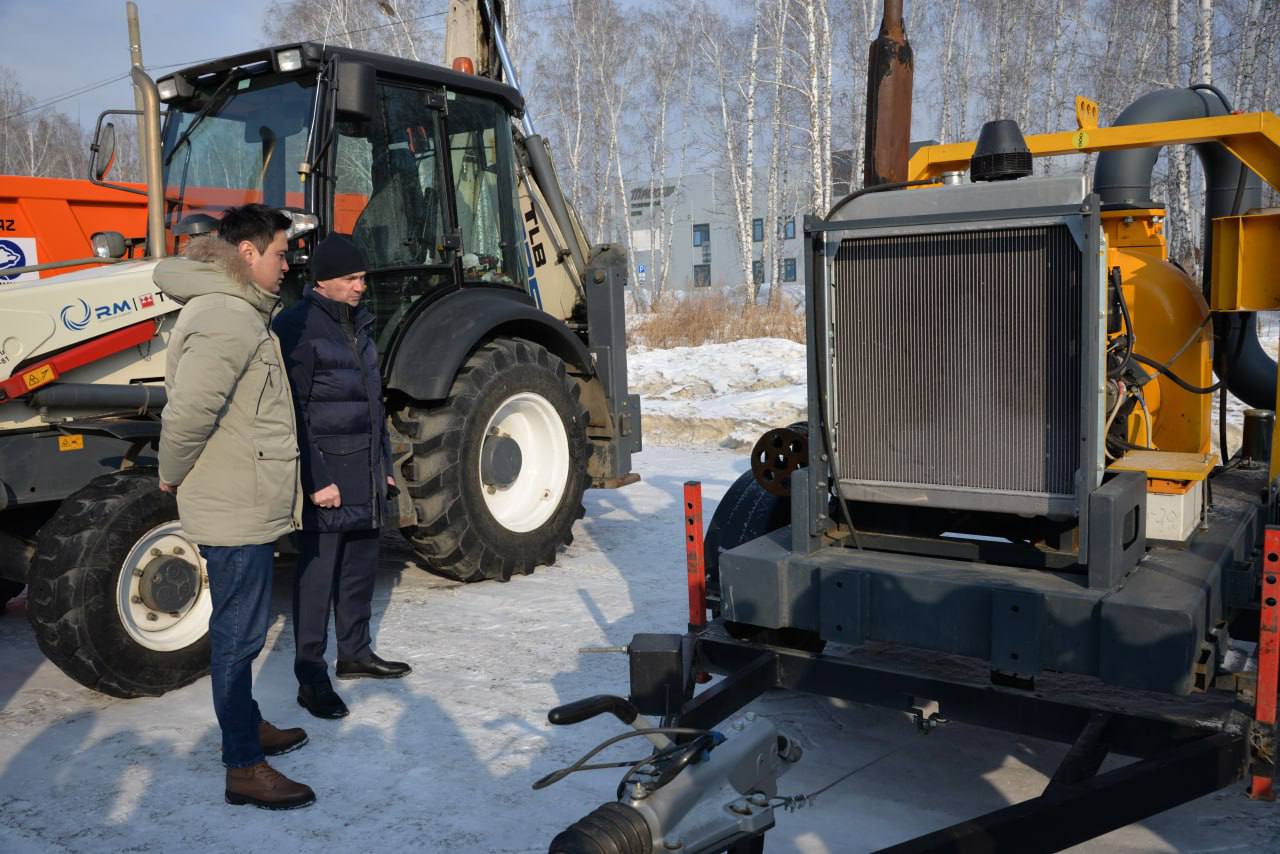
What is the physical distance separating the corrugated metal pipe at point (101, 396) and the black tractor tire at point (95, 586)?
44 centimetres

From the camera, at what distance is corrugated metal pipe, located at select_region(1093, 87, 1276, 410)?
178 inches

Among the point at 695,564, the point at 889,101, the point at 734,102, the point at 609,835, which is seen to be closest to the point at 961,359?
the point at 695,564

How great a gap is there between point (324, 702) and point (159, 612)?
0.78 meters

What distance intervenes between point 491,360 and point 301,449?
1.92m

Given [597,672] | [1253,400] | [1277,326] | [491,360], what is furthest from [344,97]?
[1277,326]

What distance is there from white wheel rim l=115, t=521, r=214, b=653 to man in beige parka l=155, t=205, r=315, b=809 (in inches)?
33.0

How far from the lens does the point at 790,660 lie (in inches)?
132

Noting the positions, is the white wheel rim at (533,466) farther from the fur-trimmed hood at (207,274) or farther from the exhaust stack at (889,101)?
the fur-trimmed hood at (207,274)

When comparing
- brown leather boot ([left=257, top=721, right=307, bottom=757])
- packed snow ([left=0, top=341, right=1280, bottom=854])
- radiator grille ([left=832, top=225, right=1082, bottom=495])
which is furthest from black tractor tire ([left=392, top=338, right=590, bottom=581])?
radiator grille ([left=832, top=225, right=1082, bottom=495])

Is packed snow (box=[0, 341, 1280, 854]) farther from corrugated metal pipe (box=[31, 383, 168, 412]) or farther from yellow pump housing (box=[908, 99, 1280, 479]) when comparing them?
yellow pump housing (box=[908, 99, 1280, 479])

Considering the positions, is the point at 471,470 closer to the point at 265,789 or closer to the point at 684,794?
the point at 265,789

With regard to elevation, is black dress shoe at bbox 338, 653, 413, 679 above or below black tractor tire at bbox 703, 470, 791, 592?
below

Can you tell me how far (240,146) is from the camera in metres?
5.46

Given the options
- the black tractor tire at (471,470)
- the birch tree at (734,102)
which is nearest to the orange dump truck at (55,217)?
the black tractor tire at (471,470)
